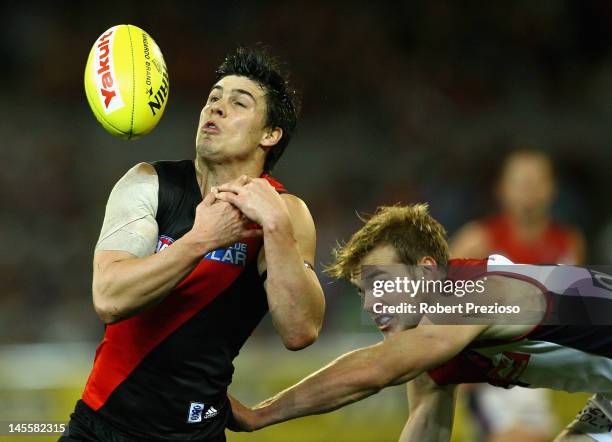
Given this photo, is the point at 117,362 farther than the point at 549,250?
No

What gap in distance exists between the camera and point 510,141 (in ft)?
32.5

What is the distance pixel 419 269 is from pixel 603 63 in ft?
25.3

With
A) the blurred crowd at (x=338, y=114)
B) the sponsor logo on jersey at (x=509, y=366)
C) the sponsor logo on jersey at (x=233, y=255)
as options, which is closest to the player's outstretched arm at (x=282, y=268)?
the sponsor logo on jersey at (x=233, y=255)

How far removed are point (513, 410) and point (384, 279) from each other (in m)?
2.71

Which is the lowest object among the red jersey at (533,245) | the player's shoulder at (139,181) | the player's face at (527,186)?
the player's shoulder at (139,181)

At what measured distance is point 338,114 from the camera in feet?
33.7

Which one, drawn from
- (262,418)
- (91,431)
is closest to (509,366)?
(262,418)

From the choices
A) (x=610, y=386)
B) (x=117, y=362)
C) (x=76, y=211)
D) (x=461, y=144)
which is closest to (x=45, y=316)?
(x=76, y=211)

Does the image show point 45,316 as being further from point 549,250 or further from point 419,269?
point 419,269

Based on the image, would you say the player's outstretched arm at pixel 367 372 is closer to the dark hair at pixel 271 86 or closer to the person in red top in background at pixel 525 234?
the dark hair at pixel 271 86

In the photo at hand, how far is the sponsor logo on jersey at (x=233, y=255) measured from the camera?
369 centimetres

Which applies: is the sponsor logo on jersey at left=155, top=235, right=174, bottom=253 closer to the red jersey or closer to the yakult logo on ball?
the yakult logo on ball

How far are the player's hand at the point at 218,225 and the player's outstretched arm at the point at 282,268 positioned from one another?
0.11 ft

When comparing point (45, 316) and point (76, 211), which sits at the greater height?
point (76, 211)
